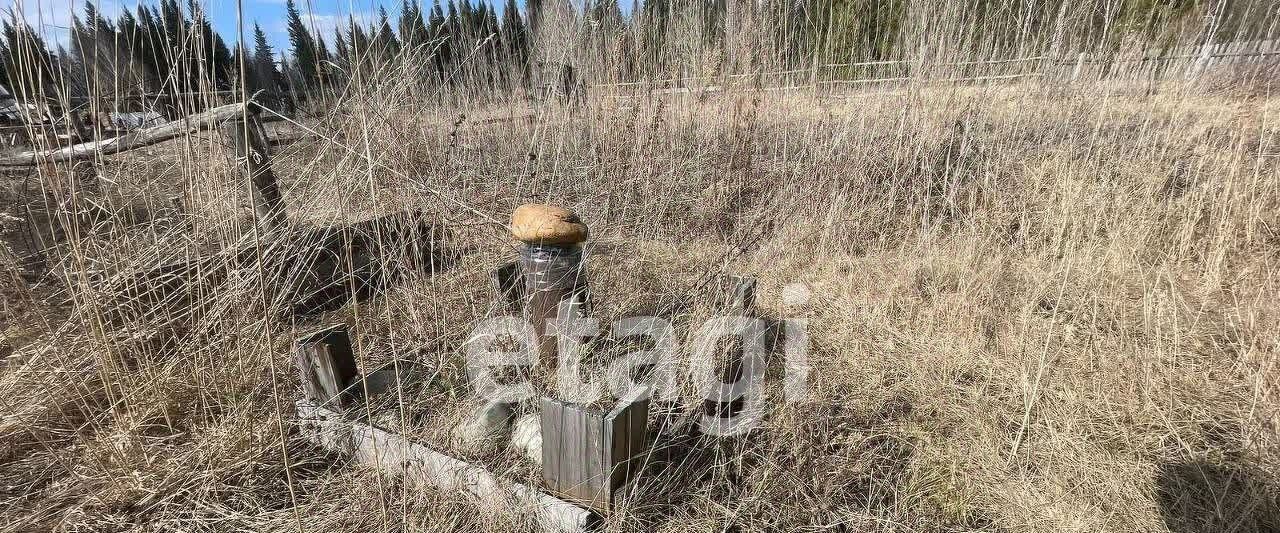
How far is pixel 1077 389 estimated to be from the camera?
5.80ft

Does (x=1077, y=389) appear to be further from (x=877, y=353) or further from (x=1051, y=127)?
(x=1051, y=127)

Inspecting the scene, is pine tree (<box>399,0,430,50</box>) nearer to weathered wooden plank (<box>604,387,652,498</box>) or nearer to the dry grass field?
the dry grass field

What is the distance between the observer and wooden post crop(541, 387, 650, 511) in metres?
1.09

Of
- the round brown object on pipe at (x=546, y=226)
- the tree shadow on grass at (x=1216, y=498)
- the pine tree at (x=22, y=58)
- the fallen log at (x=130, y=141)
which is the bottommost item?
the tree shadow on grass at (x=1216, y=498)

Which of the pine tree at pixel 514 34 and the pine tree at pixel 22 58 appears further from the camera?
the pine tree at pixel 514 34

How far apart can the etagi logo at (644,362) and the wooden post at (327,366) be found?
359mm

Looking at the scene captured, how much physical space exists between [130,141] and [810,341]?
2712 millimetres

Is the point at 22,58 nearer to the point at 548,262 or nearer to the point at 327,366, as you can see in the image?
the point at 327,366

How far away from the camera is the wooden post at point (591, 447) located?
1.09m

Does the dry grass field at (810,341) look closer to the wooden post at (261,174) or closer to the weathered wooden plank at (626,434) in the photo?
the weathered wooden plank at (626,434)

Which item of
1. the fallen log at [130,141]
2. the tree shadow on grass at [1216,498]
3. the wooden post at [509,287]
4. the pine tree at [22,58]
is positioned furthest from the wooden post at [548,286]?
the tree shadow on grass at [1216,498]

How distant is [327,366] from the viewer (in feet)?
4.60

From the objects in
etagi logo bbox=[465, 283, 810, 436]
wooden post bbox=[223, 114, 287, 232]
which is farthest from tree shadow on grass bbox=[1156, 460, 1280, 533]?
wooden post bbox=[223, 114, 287, 232]

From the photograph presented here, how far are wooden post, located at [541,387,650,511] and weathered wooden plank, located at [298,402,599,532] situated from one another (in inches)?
1.8
